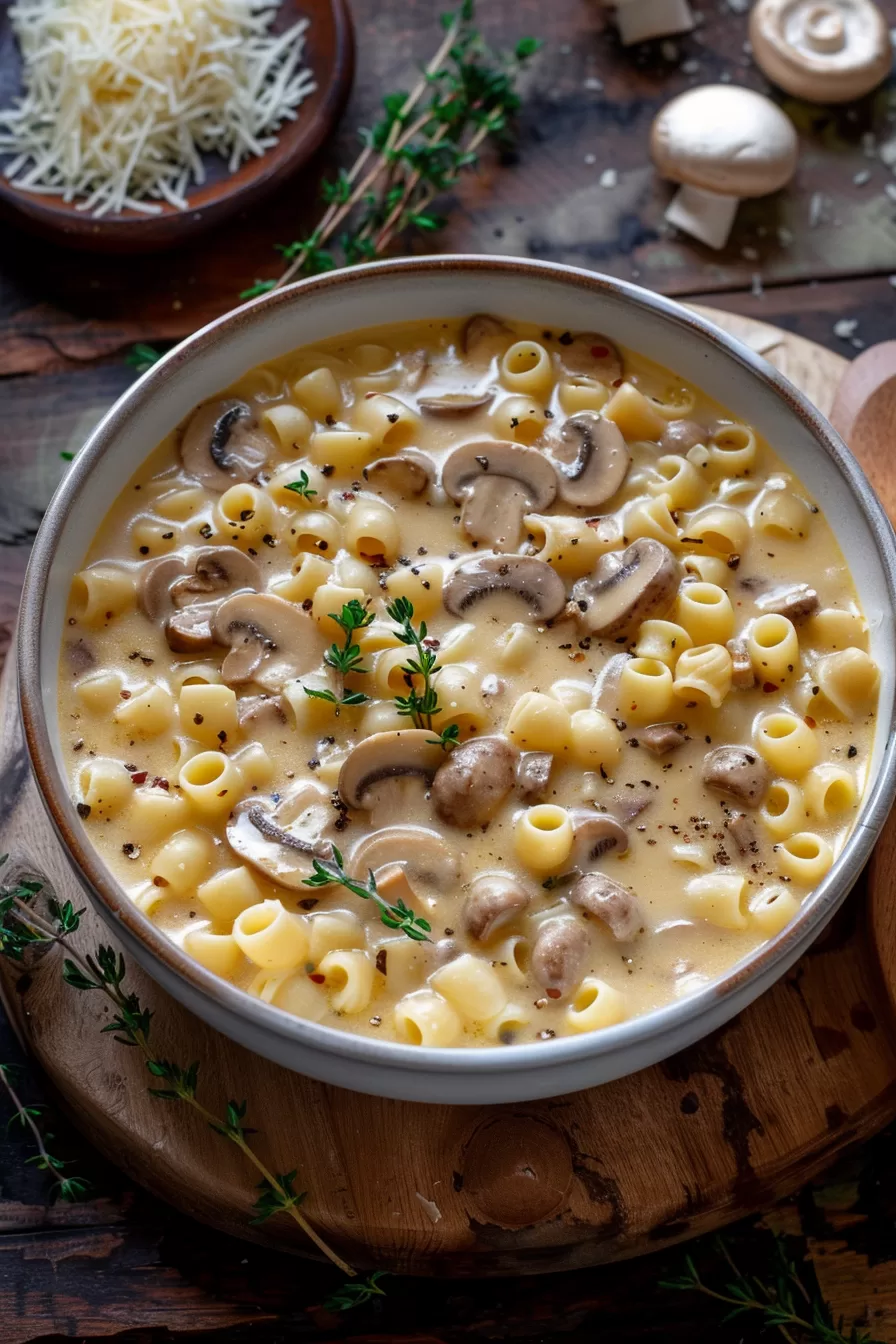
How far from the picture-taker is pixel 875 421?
4.33 m

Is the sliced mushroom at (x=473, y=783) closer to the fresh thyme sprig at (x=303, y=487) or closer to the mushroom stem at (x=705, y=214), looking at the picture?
the fresh thyme sprig at (x=303, y=487)

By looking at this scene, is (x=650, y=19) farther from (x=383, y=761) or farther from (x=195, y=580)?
(x=383, y=761)

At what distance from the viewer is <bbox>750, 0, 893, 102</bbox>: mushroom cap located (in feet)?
17.5

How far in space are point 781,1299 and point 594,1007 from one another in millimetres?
1052

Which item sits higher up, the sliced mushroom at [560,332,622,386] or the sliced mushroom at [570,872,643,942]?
the sliced mushroom at [560,332,622,386]

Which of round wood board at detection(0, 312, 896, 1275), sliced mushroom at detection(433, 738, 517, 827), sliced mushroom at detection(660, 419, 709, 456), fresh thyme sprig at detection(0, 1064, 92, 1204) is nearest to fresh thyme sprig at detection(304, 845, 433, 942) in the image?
sliced mushroom at detection(433, 738, 517, 827)

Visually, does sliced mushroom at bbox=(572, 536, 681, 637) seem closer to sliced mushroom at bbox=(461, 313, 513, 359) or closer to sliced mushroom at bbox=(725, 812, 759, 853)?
sliced mushroom at bbox=(725, 812, 759, 853)

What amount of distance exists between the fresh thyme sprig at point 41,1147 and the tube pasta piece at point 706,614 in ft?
6.89

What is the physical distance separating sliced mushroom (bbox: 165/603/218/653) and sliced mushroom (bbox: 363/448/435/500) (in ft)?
1.91

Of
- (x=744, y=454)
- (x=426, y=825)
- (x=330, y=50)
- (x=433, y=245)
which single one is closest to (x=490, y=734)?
(x=426, y=825)

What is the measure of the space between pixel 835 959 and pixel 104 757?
1936 millimetres

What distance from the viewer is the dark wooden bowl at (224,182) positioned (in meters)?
4.99

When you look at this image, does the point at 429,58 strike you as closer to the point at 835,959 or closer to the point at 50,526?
the point at 50,526

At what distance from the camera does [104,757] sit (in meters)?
3.65
